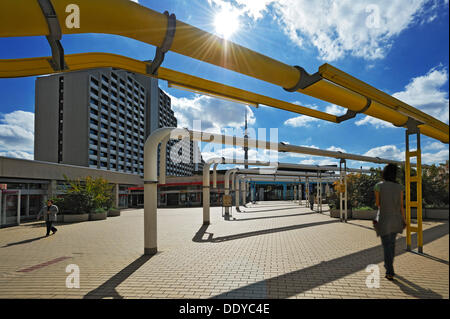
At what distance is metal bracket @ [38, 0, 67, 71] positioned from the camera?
7.10ft

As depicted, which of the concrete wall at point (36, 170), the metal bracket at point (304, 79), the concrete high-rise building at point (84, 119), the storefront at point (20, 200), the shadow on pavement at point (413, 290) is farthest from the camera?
the concrete high-rise building at point (84, 119)

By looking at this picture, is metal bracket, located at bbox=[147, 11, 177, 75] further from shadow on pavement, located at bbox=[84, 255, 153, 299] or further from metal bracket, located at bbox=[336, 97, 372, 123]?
shadow on pavement, located at bbox=[84, 255, 153, 299]

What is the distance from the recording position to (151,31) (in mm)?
2637

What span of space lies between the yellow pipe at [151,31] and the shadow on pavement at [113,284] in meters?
3.69

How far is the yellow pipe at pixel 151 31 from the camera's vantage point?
2.20 meters

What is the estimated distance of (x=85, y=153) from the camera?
58125mm

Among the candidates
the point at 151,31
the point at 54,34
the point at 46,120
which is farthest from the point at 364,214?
the point at 46,120

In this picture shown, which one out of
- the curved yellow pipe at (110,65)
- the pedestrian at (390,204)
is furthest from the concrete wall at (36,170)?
the pedestrian at (390,204)

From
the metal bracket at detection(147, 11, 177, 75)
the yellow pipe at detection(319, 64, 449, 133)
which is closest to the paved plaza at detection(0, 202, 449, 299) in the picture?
the yellow pipe at detection(319, 64, 449, 133)

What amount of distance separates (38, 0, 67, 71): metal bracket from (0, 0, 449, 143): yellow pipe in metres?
0.04

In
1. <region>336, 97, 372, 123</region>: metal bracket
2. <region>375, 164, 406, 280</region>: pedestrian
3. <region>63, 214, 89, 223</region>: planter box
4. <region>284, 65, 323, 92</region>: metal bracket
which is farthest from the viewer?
<region>63, 214, 89, 223</region>: planter box

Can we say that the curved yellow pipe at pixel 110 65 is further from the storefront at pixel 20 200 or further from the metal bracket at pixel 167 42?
the storefront at pixel 20 200

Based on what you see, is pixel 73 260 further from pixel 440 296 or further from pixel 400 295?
pixel 440 296

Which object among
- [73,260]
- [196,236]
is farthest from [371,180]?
[73,260]
